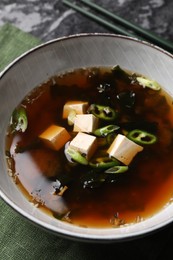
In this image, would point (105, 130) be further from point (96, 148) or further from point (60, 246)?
point (60, 246)

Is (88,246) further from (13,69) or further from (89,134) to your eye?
(13,69)

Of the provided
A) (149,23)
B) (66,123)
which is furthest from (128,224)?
(149,23)

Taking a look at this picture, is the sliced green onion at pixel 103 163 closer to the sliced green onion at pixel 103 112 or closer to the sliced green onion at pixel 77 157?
the sliced green onion at pixel 77 157

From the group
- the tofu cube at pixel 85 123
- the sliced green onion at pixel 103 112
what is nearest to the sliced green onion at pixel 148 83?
the sliced green onion at pixel 103 112

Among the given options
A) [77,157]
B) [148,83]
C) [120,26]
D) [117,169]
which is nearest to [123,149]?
[117,169]

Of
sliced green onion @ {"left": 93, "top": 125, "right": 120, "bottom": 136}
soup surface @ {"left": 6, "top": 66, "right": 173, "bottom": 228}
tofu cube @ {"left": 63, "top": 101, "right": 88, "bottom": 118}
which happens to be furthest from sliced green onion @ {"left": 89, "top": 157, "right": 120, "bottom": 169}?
tofu cube @ {"left": 63, "top": 101, "right": 88, "bottom": 118}

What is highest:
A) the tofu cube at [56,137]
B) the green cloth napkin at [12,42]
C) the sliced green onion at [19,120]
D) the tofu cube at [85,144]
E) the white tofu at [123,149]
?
the green cloth napkin at [12,42]

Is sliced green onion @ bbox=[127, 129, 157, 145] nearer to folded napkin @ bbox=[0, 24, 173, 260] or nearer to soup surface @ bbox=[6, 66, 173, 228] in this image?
soup surface @ bbox=[6, 66, 173, 228]
